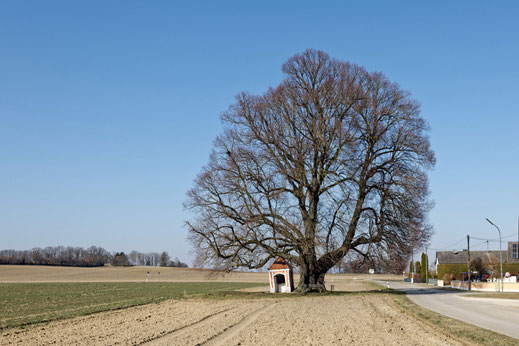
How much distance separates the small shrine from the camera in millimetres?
38159

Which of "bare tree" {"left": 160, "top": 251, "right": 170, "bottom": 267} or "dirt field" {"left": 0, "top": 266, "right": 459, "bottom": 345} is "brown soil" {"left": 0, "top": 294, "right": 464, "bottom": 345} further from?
"bare tree" {"left": 160, "top": 251, "right": 170, "bottom": 267}

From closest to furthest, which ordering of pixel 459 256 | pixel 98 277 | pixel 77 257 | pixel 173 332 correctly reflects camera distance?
pixel 173 332
pixel 459 256
pixel 98 277
pixel 77 257

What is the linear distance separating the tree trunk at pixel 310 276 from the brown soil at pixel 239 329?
11184 mm

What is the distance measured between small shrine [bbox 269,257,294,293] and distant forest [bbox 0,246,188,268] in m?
113

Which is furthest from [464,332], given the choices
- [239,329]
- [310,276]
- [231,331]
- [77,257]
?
[77,257]

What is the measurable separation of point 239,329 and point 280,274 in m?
22.2

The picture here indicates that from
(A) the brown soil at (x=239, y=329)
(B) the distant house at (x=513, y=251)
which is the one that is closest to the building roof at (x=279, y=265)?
(A) the brown soil at (x=239, y=329)

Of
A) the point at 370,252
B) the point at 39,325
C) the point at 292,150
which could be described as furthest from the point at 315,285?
the point at 39,325

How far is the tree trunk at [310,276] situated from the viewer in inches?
1389

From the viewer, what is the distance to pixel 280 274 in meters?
38.9

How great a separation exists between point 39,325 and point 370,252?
2149cm

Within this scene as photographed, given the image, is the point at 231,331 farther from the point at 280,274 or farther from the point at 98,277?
the point at 98,277

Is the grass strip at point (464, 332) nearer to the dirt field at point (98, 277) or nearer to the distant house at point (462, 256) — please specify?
the dirt field at point (98, 277)

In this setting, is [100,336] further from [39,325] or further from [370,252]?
[370,252]
